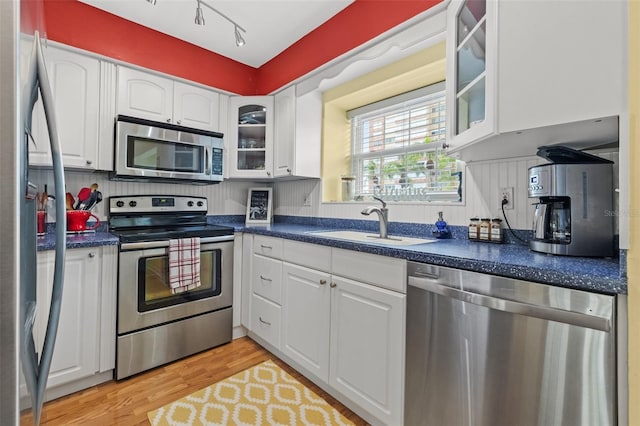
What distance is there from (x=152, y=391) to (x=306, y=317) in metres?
1.01

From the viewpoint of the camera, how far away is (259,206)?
3.05 m

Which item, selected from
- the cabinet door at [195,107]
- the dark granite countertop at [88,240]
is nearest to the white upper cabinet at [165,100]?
the cabinet door at [195,107]

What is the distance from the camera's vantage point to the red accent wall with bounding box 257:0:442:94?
71.4 inches

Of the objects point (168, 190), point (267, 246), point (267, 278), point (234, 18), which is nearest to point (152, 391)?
point (267, 278)

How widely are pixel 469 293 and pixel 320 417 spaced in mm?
1078

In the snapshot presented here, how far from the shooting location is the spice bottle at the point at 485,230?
5.18 feet

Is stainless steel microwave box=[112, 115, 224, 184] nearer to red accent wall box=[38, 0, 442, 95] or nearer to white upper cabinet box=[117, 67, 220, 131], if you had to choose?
white upper cabinet box=[117, 67, 220, 131]

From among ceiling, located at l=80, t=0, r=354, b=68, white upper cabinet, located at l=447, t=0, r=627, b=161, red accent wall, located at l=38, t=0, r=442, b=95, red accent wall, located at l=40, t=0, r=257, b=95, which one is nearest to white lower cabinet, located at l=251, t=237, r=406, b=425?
white upper cabinet, located at l=447, t=0, r=627, b=161

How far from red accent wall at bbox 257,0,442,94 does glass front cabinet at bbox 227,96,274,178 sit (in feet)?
A: 0.91

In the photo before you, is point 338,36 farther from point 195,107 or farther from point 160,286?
point 160,286

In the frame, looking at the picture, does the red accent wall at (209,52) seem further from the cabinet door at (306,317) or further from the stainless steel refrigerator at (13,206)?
the stainless steel refrigerator at (13,206)

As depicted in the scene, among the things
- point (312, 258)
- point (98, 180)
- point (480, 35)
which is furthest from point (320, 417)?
point (98, 180)

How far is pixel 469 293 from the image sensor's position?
1106mm

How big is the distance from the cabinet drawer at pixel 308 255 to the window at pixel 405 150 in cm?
86
